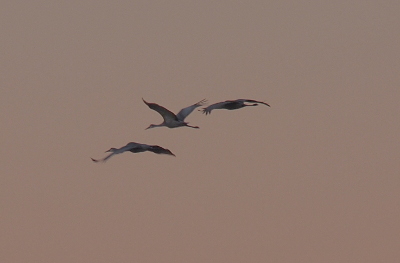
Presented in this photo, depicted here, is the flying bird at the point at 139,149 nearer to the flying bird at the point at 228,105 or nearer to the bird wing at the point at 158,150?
the bird wing at the point at 158,150

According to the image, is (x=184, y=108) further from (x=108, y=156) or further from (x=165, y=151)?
(x=108, y=156)

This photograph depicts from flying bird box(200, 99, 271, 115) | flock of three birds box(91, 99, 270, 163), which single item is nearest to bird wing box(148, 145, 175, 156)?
flock of three birds box(91, 99, 270, 163)

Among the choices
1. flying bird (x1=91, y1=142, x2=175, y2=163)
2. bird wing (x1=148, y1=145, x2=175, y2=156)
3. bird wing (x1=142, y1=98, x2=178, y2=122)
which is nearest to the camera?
bird wing (x1=142, y1=98, x2=178, y2=122)

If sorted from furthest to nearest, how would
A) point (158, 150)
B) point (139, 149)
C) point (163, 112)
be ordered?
1. point (158, 150)
2. point (139, 149)
3. point (163, 112)

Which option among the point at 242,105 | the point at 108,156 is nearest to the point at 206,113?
the point at 242,105

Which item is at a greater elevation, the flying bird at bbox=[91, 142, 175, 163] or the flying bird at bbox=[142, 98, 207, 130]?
the flying bird at bbox=[142, 98, 207, 130]

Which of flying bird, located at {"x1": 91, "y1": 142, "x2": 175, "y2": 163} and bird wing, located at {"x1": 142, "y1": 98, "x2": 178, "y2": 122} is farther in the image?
flying bird, located at {"x1": 91, "y1": 142, "x2": 175, "y2": 163}

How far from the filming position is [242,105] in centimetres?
6781

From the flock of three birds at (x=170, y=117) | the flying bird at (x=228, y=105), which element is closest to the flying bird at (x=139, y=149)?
the flock of three birds at (x=170, y=117)

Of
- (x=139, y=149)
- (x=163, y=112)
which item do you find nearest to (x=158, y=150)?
(x=139, y=149)

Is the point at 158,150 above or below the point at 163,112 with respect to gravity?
below

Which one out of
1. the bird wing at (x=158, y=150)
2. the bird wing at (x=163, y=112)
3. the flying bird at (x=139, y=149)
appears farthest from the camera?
the bird wing at (x=158, y=150)

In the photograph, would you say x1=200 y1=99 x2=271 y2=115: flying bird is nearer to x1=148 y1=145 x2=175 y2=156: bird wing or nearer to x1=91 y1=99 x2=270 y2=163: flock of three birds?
x1=91 y1=99 x2=270 y2=163: flock of three birds

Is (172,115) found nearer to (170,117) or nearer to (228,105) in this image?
(170,117)
